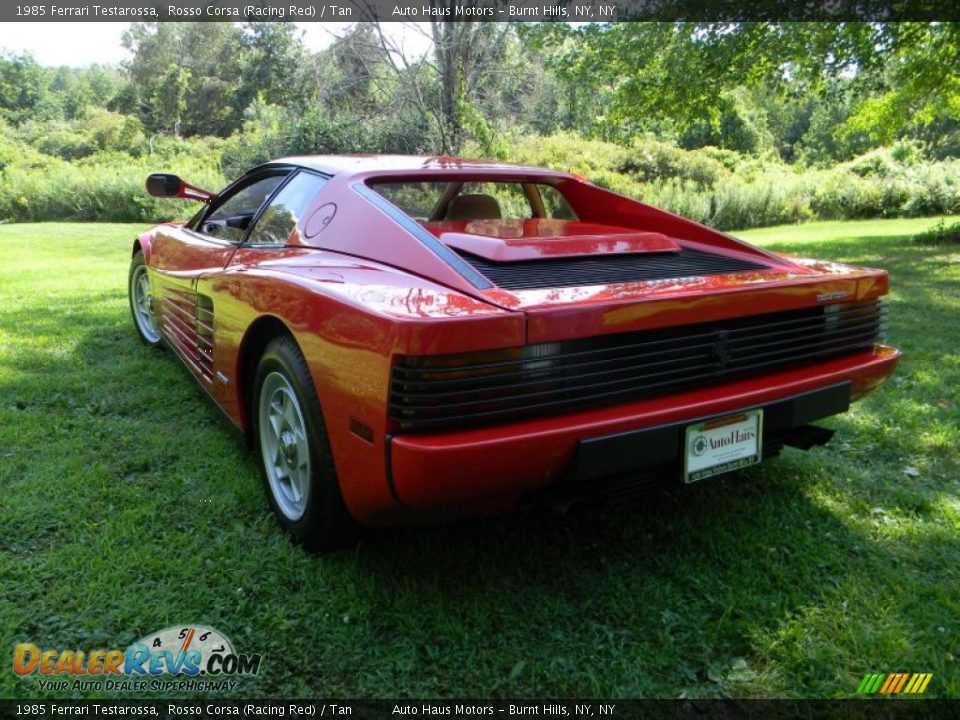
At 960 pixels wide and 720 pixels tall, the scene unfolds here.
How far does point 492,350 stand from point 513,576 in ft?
2.75

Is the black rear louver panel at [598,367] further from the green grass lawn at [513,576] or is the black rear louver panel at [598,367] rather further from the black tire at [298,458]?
the green grass lawn at [513,576]

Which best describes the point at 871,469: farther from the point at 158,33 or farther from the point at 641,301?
the point at 158,33

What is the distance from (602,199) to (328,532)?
1.96m

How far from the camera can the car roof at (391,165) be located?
9.02 ft

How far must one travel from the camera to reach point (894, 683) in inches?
68.9

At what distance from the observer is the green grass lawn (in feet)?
5.97

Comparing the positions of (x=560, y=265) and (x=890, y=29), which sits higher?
(x=890, y=29)

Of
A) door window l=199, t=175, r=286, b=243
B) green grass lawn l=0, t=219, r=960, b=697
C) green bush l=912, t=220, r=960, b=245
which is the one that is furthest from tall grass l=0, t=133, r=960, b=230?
green grass lawn l=0, t=219, r=960, b=697

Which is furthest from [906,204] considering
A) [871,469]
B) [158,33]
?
[158,33]

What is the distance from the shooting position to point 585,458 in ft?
5.94

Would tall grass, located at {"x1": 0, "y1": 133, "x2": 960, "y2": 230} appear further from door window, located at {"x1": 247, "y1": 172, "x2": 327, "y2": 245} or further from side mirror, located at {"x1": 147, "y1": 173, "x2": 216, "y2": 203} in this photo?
door window, located at {"x1": 247, "y1": 172, "x2": 327, "y2": 245}

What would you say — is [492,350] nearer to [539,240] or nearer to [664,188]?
[539,240]

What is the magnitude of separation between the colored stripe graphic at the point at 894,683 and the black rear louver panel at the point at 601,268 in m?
1.23

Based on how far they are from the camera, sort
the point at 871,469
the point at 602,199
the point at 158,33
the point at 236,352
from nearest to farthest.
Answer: the point at 236,352 < the point at 871,469 < the point at 602,199 < the point at 158,33
